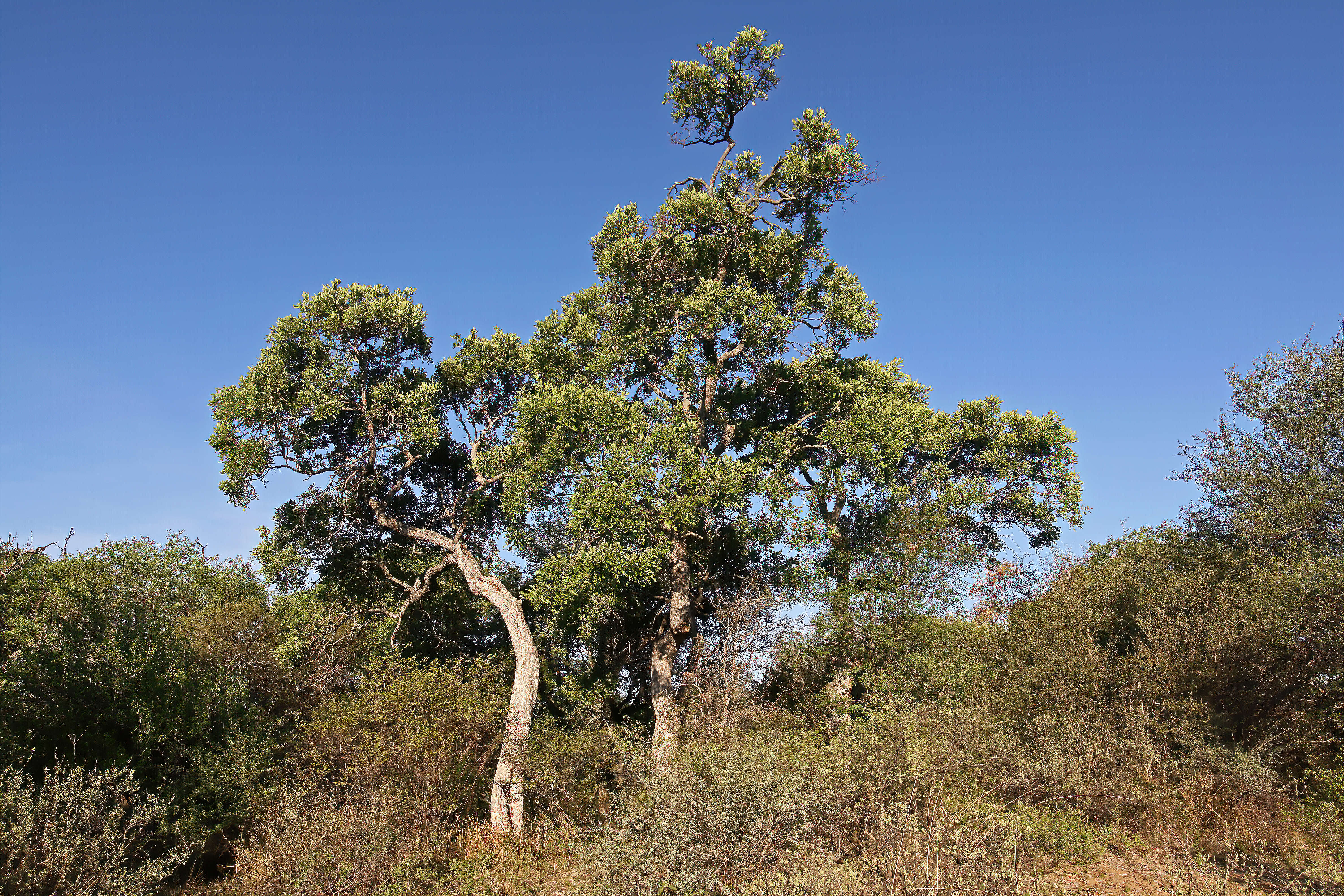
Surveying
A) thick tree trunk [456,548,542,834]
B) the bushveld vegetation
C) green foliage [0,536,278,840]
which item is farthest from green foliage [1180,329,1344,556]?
green foliage [0,536,278,840]

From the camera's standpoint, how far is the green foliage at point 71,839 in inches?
327

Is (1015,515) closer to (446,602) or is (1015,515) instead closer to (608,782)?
(608,782)

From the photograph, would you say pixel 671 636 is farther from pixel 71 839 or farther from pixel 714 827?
pixel 71 839

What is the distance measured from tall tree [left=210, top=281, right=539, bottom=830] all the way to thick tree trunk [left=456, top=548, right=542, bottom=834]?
28 mm

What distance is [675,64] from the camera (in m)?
16.4

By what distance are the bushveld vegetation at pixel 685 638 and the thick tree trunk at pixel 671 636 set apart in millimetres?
116

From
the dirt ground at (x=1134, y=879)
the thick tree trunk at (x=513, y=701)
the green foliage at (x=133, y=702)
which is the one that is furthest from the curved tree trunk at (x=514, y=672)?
the dirt ground at (x=1134, y=879)

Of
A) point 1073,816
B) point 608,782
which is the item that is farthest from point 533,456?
point 1073,816

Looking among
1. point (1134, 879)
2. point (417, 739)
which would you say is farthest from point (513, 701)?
point (1134, 879)

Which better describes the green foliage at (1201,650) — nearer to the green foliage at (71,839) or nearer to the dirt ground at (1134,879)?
the dirt ground at (1134,879)

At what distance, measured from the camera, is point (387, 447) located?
16.8 meters

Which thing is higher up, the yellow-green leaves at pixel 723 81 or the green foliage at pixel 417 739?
the yellow-green leaves at pixel 723 81

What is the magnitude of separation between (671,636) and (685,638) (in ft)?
3.32

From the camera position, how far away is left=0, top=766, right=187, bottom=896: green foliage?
8.30 metres
